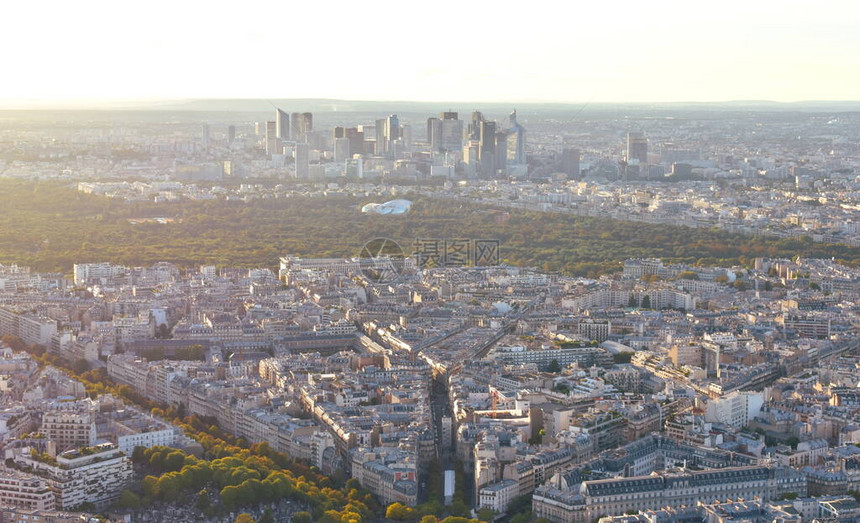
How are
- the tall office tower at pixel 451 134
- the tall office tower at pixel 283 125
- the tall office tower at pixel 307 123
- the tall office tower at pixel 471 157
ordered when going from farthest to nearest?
the tall office tower at pixel 283 125 → the tall office tower at pixel 307 123 → the tall office tower at pixel 451 134 → the tall office tower at pixel 471 157

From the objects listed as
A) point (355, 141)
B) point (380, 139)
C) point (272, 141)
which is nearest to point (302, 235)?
point (355, 141)

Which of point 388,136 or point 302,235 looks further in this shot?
point 388,136

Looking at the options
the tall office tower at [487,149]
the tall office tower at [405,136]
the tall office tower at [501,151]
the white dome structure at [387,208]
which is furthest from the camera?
the tall office tower at [405,136]

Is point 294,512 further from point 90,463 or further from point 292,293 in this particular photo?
point 292,293

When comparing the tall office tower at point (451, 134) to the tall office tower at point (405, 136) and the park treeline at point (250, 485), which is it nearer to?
the tall office tower at point (405, 136)

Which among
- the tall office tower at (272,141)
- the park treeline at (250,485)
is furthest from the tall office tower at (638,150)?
the park treeline at (250,485)

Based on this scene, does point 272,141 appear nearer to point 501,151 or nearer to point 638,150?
point 501,151
